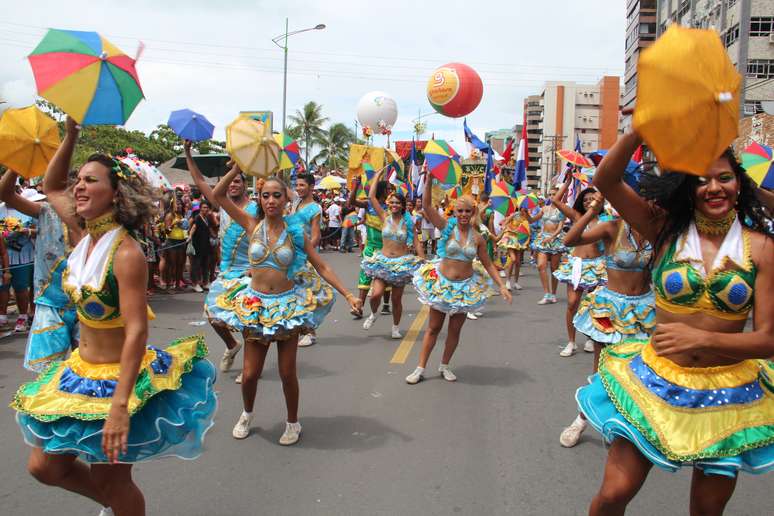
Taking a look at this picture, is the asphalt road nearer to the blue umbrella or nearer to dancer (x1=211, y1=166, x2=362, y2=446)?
dancer (x1=211, y1=166, x2=362, y2=446)

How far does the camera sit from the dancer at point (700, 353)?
2572 millimetres

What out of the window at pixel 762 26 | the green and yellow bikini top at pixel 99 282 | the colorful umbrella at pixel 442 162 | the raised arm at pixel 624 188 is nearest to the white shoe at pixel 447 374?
the colorful umbrella at pixel 442 162

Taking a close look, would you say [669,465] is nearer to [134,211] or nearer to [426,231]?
[134,211]

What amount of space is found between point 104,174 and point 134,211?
0.72ft

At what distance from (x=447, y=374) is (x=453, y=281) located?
0.99 m

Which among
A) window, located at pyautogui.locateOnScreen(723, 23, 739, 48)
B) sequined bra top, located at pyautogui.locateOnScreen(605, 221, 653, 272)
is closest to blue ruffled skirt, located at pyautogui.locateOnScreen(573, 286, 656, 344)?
sequined bra top, located at pyautogui.locateOnScreen(605, 221, 653, 272)

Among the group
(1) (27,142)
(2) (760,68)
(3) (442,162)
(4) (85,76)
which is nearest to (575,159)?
(3) (442,162)

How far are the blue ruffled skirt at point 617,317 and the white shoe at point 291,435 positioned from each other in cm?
256

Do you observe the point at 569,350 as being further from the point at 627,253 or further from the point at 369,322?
the point at 369,322

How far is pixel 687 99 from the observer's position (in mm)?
2051

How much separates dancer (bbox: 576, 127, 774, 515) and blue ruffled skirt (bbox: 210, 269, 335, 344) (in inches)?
101

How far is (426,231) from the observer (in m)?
18.1

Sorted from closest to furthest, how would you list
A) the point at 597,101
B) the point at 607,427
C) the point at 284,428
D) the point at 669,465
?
1. the point at 669,465
2. the point at 607,427
3. the point at 284,428
4. the point at 597,101

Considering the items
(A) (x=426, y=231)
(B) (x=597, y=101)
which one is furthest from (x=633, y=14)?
(A) (x=426, y=231)
